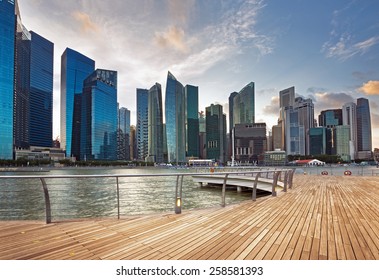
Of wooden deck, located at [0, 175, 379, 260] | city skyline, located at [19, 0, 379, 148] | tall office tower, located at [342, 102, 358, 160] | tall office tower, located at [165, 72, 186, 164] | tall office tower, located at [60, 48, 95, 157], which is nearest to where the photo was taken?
wooden deck, located at [0, 175, 379, 260]

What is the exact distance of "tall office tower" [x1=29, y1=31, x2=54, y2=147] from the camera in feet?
471

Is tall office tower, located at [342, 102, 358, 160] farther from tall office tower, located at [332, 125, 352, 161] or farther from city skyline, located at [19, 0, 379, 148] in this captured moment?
city skyline, located at [19, 0, 379, 148]

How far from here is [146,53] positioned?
74.7 ft

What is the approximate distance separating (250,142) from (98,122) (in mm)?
106881

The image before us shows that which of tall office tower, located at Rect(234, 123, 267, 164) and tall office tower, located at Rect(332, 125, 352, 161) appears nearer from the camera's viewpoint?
tall office tower, located at Rect(332, 125, 352, 161)

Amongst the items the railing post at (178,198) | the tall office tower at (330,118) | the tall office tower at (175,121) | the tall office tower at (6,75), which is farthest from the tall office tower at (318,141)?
the tall office tower at (6,75)

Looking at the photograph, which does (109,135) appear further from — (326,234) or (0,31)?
(326,234)

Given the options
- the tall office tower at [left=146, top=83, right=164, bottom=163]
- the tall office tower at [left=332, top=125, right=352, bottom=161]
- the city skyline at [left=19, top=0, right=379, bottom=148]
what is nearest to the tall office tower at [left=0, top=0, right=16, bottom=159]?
the tall office tower at [left=146, top=83, right=164, bottom=163]

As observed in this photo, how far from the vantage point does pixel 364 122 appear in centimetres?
6800

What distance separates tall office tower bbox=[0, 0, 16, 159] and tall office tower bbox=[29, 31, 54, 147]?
33.4m

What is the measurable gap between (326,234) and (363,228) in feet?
3.48

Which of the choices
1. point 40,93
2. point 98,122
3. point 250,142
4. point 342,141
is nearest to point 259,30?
point 250,142

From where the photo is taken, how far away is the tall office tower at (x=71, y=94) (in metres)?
159

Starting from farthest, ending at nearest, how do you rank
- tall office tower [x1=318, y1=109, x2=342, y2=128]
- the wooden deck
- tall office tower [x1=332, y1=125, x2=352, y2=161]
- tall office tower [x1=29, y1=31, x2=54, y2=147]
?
tall office tower [x1=318, y1=109, x2=342, y2=128] < tall office tower [x1=29, y1=31, x2=54, y2=147] < tall office tower [x1=332, y1=125, x2=352, y2=161] < the wooden deck
